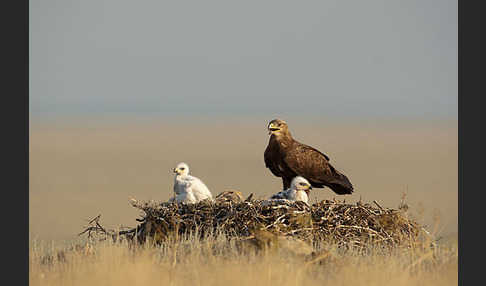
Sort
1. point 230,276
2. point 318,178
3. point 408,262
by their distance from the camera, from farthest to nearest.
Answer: point 318,178
point 408,262
point 230,276

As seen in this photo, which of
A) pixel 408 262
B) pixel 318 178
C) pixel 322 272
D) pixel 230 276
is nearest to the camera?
pixel 230 276

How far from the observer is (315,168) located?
1861 centimetres

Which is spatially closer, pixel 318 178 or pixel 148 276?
pixel 148 276

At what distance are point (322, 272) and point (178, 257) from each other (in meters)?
2.24

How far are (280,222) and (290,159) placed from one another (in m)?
2.85

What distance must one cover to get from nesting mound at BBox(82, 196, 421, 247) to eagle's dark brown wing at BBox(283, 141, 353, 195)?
206 cm

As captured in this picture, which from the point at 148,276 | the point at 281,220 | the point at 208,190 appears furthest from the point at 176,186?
the point at 148,276

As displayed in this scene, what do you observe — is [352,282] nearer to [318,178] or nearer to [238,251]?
[238,251]

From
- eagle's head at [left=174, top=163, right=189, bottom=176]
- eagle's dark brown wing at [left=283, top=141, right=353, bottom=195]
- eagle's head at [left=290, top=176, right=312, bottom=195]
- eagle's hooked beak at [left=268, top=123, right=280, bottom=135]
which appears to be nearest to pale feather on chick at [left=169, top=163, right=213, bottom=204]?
eagle's head at [left=174, top=163, right=189, bottom=176]

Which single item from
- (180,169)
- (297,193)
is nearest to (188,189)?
(180,169)

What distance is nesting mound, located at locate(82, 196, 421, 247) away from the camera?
15672 mm

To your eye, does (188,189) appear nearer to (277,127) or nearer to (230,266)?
(277,127)

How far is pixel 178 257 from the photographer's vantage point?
14.6m

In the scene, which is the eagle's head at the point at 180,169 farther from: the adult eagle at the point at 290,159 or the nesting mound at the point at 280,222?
the adult eagle at the point at 290,159
